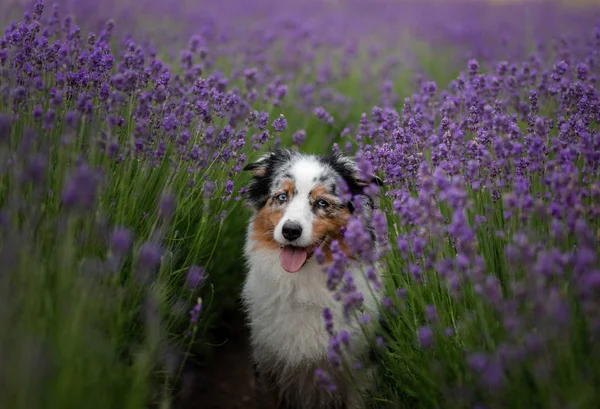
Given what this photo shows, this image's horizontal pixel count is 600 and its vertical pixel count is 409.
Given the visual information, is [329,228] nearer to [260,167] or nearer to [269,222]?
[269,222]

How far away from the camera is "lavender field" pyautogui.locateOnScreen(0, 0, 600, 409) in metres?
1.78

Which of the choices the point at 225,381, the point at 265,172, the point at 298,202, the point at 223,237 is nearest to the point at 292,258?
the point at 298,202

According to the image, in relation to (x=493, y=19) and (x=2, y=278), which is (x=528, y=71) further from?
(x=493, y=19)

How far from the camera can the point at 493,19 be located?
993 cm

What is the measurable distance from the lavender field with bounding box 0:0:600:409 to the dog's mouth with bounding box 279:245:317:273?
0.36m

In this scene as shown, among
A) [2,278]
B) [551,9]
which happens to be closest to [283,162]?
[2,278]

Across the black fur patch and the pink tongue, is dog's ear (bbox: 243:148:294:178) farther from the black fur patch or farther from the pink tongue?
the pink tongue

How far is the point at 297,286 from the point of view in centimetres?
321

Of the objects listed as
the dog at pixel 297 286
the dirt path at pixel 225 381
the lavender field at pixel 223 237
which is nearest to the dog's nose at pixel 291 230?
the dog at pixel 297 286

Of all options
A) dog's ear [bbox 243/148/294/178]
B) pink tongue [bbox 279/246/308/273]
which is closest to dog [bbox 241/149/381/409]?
pink tongue [bbox 279/246/308/273]

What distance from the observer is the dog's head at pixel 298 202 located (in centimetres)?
306

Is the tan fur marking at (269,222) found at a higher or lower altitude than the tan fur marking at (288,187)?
lower

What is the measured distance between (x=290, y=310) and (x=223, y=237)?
0.86 meters

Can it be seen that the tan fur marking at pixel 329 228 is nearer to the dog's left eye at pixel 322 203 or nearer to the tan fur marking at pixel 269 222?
the dog's left eye at pixel 322 203
